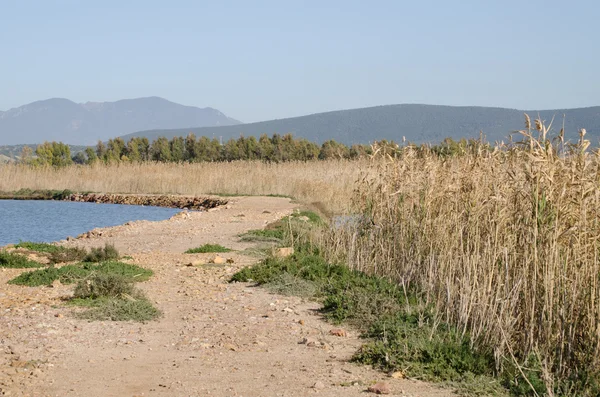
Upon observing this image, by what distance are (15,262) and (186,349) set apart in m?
6.07

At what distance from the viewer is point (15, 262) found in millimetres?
12539

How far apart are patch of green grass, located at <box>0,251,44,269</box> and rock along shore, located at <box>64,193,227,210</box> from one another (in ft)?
56.3

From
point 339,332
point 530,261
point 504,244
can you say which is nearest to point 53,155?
point 339,332

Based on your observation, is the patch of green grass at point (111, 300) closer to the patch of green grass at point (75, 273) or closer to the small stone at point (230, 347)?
the patch of green grass at point (75, 273)

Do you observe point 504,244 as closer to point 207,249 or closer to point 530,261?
point 530,261

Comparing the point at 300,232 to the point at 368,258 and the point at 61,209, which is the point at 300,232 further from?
the point at 61,209

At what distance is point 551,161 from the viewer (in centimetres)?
683

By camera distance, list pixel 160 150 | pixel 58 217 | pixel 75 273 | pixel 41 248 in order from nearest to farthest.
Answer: pixel 75 273 → pixel 41 248 → pixel 58 217 → pixel 160 150

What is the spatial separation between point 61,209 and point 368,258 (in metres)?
22.6

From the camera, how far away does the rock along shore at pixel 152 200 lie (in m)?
31.3

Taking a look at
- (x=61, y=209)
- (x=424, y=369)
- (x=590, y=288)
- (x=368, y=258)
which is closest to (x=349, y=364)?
(x=424, y=369)

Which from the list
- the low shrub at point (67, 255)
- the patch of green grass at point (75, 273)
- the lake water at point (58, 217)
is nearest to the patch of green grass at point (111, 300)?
the patch of green grass at point (75, 273)

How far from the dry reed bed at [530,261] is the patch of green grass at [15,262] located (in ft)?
21.3

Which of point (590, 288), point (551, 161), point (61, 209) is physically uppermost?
point (551, 161)
